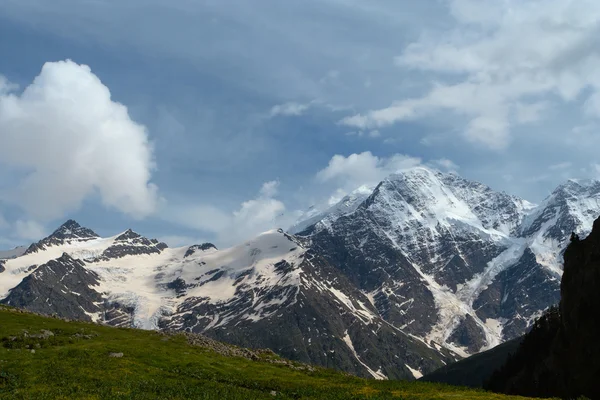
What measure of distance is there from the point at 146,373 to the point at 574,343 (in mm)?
102012

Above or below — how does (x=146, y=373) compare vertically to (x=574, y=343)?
above

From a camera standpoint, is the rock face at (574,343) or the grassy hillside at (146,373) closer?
the grassy hillside at (146,373)

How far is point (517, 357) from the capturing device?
191 meters

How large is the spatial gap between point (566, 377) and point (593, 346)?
1049 cm

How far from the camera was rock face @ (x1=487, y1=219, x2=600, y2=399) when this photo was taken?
11200cm

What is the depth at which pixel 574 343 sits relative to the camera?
12344 centimetres

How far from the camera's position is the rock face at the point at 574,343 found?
11200 centimetres

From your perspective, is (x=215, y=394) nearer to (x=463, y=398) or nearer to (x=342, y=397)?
(x=342, y=397)

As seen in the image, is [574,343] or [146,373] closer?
[146,373]

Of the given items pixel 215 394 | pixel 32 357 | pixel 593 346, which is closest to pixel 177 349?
pixel 32 357

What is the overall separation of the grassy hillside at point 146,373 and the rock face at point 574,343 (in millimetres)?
62147

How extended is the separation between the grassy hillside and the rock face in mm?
62147

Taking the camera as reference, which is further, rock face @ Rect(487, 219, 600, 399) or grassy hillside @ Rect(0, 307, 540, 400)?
rock face @ Rect(487, 219, 600, 399)

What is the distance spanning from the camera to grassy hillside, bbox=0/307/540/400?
44.8 metres
